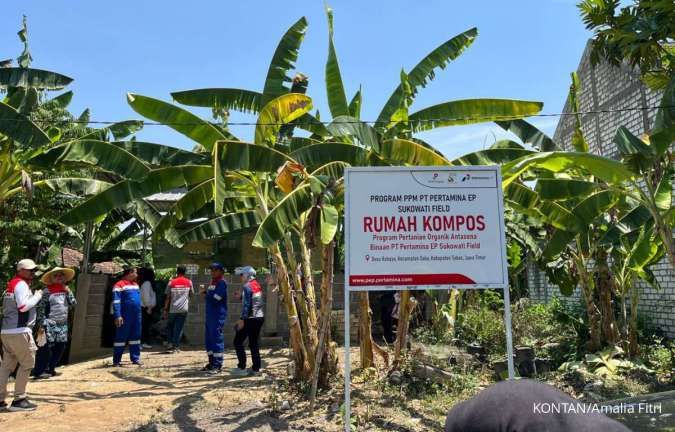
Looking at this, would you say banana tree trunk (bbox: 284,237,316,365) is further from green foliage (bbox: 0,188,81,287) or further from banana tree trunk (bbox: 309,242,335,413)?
green foliage (bbox: 0,188,81,287)

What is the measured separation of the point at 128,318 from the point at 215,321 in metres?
1.96

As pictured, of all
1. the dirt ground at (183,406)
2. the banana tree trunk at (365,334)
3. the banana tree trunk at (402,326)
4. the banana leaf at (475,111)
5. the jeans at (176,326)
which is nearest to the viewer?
the dirt ground at (183,406)

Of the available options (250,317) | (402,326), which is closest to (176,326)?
(250,317)

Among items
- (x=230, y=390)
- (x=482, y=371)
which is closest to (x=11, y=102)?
(x=230, y=390)

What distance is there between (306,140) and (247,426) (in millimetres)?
4063

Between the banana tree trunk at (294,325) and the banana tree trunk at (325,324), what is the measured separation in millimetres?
250

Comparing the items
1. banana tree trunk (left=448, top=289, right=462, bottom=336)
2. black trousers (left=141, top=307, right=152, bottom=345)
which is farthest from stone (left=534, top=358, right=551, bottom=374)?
black trousers (left=141, top=307, right=152, bottom=345)

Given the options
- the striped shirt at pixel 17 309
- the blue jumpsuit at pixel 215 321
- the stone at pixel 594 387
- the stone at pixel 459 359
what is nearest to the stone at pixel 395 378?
the stone at pixel 459 359

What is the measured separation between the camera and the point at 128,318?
33.4 ft

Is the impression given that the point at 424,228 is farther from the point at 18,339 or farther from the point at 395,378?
the point at 18,339

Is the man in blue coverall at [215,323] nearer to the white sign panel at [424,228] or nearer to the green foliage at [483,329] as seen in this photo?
the white sign panel at [424,228]

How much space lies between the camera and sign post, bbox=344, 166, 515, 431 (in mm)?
5484

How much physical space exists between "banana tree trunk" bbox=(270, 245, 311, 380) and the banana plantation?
0.8 inches

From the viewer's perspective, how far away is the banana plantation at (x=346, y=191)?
693 centimetres
